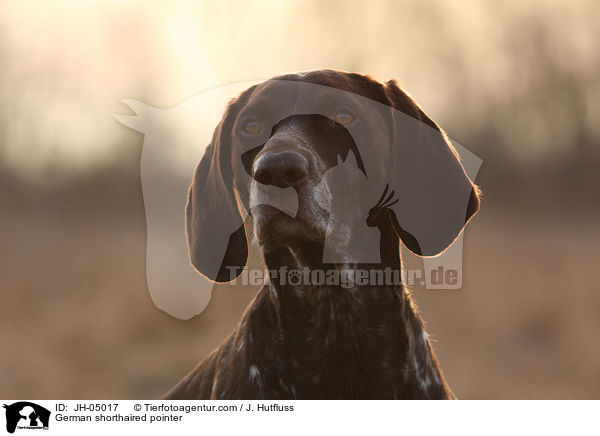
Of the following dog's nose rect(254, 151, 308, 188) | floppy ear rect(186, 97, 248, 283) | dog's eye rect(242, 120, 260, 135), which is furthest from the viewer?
floppy ear rect(186, 97, 248, 283)

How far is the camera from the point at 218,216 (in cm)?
312

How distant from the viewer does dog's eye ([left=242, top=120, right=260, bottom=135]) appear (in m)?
2.85

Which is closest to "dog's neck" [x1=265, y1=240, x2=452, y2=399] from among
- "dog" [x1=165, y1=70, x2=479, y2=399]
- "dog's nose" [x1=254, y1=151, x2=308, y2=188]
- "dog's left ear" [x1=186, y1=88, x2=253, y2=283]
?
"dog" [x1=165, y1=70, x2=479, y2=399]

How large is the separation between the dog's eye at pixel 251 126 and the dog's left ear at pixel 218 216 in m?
0.23

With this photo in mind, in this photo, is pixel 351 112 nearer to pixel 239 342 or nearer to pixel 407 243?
pixel 407 243

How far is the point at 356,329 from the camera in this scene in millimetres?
2770

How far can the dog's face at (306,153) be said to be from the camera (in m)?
2.51

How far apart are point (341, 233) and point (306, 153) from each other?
0.39 meters

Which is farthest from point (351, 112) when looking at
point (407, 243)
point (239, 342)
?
point (239, 342)
